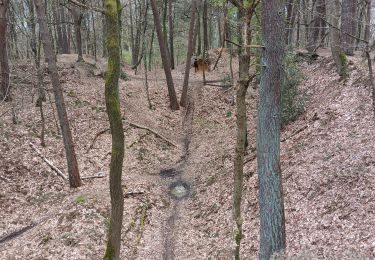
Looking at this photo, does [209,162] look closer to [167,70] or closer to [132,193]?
[132,193]

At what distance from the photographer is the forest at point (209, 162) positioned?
6473mm

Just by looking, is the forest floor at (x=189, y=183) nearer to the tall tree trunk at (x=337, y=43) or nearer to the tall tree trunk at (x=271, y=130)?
the tall tree trunk at (x=337, y=43)

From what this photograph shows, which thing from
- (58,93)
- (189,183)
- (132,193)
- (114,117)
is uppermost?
(58,93)

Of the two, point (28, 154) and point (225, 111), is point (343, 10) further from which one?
point (28, 154)

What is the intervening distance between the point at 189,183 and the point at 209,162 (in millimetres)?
1568

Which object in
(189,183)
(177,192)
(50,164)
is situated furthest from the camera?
(189,183)

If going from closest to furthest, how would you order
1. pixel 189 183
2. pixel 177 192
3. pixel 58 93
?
pixel 58 93 → pixel 177 192 → pixel 189 183

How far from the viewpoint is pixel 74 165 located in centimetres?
1224

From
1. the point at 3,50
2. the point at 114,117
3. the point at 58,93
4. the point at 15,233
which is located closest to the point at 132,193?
the point at 15,233

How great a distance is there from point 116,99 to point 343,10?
12.1m

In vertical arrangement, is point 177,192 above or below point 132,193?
below

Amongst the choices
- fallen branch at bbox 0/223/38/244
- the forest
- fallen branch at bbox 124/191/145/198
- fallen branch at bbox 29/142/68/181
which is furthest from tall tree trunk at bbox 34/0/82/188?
fallen branch at bbox 0/223/38/244

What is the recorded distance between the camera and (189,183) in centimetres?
1394

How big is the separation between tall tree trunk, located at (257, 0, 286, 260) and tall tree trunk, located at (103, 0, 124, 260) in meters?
2.66
